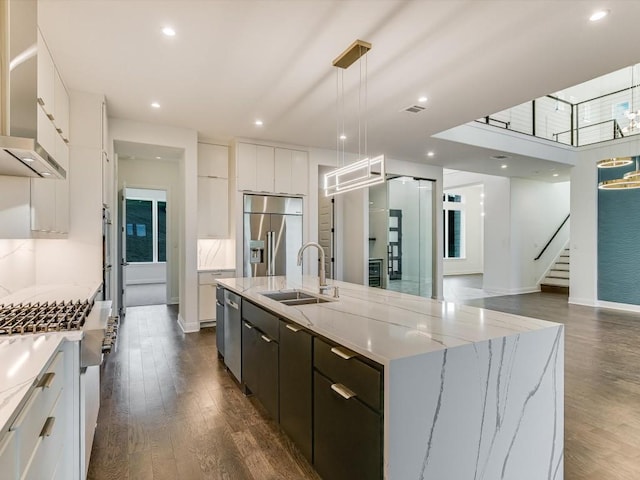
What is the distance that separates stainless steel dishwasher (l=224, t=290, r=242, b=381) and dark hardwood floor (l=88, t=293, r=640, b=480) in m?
0.18

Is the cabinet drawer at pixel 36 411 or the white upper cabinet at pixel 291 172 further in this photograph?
the white upper cabinet at pixel 291 172

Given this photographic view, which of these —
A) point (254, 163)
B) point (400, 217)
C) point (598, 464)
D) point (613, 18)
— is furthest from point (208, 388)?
point (400, 217)

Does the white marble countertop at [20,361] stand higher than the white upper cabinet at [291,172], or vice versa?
the white upper cabinet at [291,172]

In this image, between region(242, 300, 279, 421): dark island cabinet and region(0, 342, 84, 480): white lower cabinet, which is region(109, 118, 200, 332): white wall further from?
region(0, 342, 84, 480): white lower cabinet

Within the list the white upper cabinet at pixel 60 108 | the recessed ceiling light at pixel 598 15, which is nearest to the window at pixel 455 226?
the recessed ceiling light at pixel 598 15

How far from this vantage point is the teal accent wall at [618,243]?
257 inches

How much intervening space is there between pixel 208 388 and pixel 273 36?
119 inches

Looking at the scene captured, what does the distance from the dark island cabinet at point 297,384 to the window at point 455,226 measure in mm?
12527

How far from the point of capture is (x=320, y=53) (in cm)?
296

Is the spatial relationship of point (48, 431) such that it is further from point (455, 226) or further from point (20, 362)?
point (455, 226)

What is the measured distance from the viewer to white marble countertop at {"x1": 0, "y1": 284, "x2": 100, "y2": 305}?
2.42 metres

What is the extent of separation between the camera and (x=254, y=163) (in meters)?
5.51

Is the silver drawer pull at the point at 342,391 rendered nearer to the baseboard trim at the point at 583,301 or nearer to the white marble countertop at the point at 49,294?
the white marble countertop at the point at 49,294

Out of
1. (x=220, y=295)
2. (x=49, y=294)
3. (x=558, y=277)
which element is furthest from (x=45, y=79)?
(x=558, y=277)
